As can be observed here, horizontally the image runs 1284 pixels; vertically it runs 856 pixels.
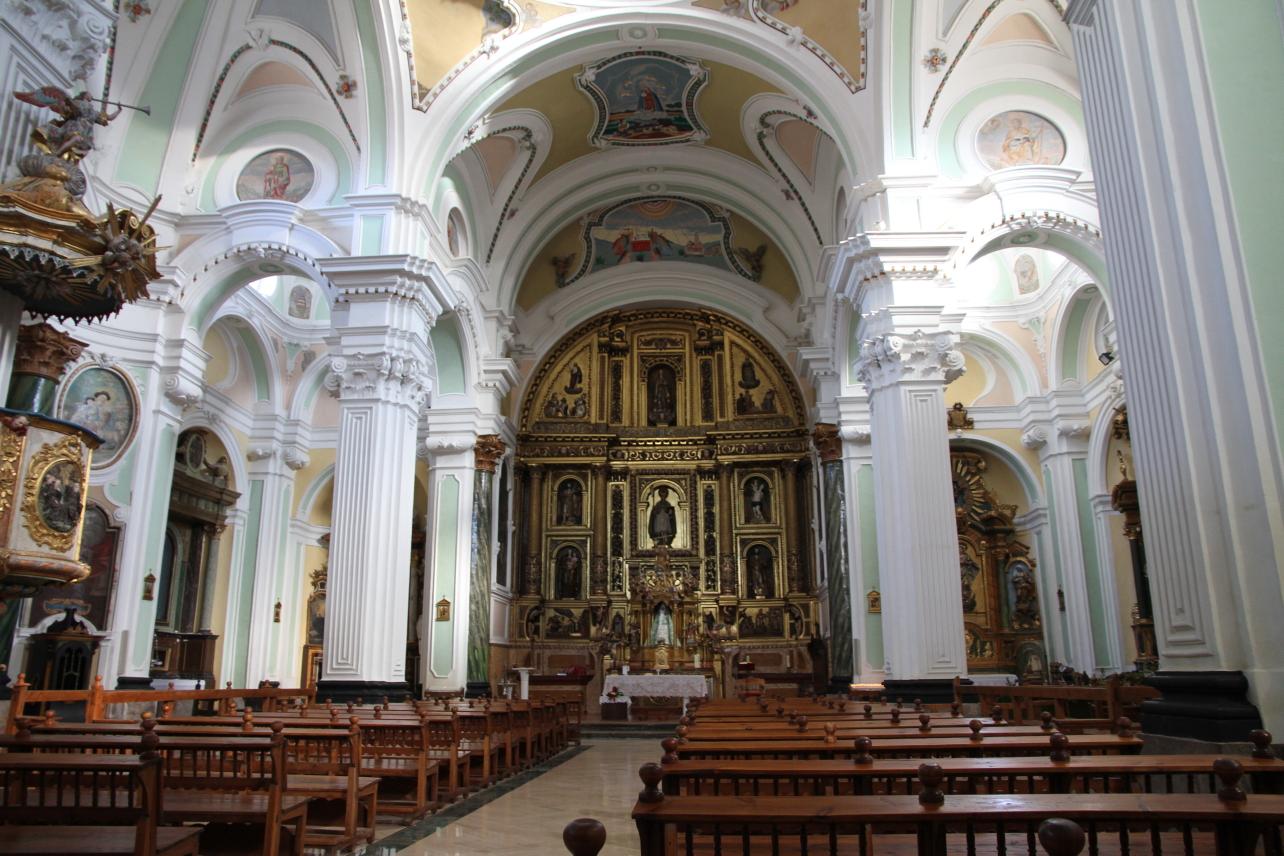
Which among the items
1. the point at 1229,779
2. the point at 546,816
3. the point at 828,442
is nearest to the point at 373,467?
the point at 546,816

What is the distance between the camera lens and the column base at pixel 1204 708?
13.6 ft

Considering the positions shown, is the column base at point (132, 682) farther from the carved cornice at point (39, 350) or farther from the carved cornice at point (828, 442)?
the carved cornice at point (828, 442)

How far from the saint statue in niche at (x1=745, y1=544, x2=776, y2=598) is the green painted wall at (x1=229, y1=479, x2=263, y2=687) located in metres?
9.58

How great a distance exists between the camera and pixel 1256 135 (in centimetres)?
470

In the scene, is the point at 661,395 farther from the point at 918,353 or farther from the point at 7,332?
the point at 7,332

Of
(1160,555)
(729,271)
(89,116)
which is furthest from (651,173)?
Result: (1160,555)

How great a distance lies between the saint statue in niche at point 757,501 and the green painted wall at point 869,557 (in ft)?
18.4

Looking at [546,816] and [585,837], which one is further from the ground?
[585,837]

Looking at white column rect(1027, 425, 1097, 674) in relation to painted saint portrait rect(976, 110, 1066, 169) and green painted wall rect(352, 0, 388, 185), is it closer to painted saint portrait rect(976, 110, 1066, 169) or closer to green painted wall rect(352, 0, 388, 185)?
painted saint portrait rect(976, 110, 1066, 169)

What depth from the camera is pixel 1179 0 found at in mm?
4977

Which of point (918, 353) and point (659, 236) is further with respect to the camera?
point (659, 236)

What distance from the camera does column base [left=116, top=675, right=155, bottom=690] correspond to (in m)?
11.4

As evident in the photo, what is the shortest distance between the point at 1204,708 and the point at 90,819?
14.6 feet

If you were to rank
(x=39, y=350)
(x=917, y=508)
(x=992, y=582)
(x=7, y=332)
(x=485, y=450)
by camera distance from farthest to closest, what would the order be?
(x=992, y=582), (x=485, y=450), (x=917, y=508), (x=39, y=350), (x=7, y=332)
